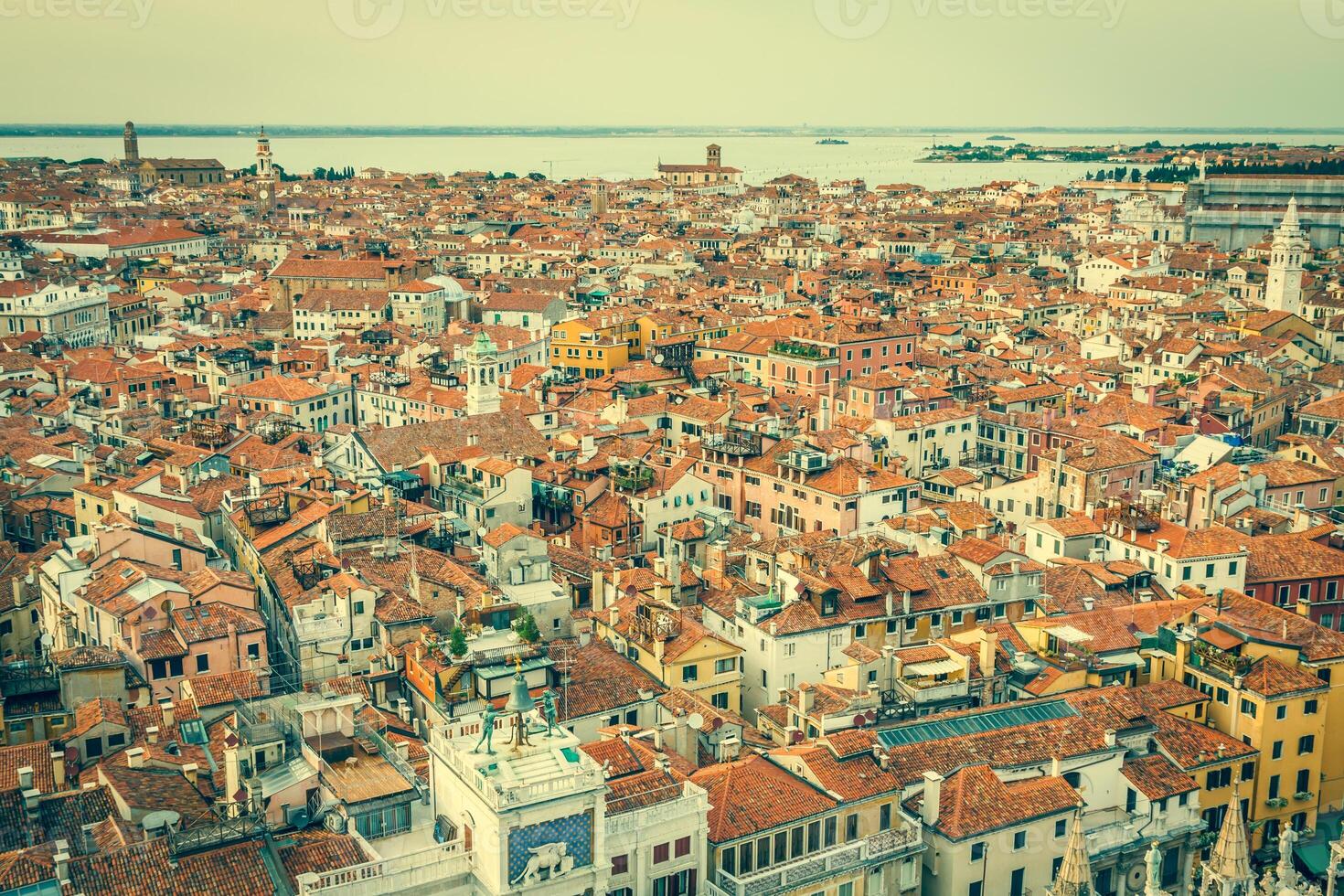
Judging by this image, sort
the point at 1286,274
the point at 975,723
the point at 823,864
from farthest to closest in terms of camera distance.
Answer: the point at 1286,274 < the point at 975,723 < the point at 823,864

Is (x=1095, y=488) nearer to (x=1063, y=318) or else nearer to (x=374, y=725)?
(x=374, y=725)

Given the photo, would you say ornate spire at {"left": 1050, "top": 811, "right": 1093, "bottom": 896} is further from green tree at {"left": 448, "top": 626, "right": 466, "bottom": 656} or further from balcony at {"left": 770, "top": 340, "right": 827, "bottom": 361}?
balcony at {"left": 770, "top": 340, "right": 827, "bottom": 361}

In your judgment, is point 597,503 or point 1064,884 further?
point 597,503

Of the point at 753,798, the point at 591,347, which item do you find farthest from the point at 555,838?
the point at 591,347

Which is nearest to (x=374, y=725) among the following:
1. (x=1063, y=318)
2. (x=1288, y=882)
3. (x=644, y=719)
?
(x=644, y=719)

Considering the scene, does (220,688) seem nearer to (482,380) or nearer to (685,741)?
(685,741)

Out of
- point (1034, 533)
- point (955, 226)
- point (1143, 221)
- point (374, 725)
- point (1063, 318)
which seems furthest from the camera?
point (955, 226)

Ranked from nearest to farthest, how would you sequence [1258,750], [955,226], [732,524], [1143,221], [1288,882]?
[1288,882]
[1258,750]
[732,524]
[1143,221]
[955,226]
